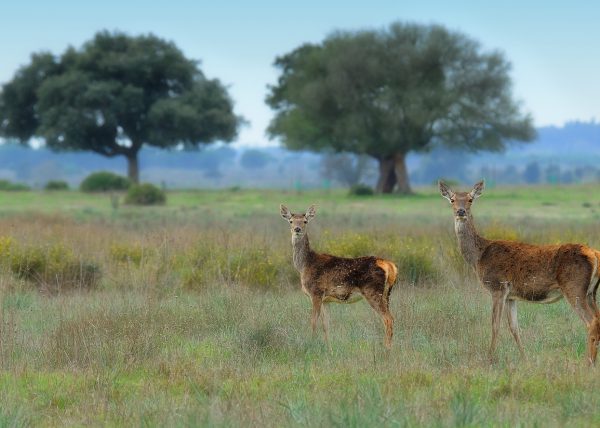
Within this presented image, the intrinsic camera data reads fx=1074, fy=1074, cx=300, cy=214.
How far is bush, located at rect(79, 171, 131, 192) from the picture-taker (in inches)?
2591

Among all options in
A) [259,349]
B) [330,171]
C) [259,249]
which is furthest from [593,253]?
[330,171]

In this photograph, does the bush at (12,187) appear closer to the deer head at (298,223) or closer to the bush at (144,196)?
the bush at (144,196)

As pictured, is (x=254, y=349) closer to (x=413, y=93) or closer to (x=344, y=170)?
(x=413, y=93)

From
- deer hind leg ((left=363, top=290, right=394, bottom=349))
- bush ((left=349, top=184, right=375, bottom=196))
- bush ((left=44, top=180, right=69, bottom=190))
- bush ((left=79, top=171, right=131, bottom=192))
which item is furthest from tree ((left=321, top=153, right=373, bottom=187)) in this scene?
deer hind leg ((left=363, top=290, right=394, bottom=349))

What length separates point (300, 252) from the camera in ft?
44.9

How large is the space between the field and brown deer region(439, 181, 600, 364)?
0.48 m

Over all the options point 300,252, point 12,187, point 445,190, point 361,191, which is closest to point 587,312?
point 445,190

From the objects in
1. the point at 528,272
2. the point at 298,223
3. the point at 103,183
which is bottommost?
the point at 103,183

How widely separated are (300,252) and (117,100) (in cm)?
6351

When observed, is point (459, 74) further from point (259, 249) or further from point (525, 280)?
point (525, 280)

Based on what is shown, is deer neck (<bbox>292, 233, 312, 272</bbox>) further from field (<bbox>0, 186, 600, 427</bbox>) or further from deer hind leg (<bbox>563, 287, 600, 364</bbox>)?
deer hind leg (<bbox>563, 287, 600, 364</bbox>)

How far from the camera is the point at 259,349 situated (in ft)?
39.3

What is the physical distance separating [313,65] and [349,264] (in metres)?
57.2

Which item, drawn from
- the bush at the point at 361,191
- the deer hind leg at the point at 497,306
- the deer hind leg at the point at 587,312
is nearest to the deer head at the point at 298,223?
the deer hind leg at the point at 497,306
